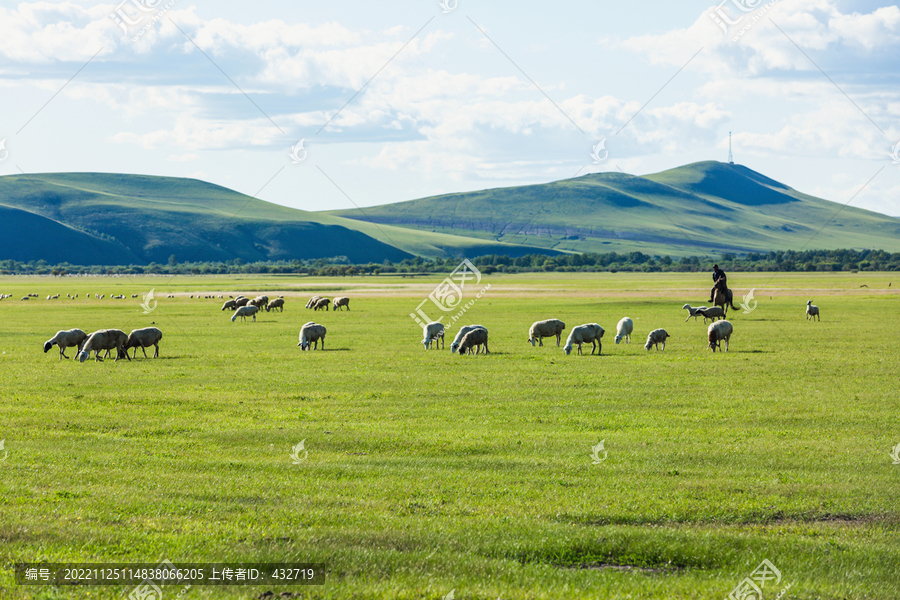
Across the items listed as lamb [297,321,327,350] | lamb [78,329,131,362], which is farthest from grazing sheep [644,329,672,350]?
lamb [78,329,131,362]

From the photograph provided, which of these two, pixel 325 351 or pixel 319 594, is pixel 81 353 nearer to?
pixel 325 351

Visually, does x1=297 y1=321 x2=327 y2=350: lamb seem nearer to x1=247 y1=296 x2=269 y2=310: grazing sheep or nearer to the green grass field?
the green grass field

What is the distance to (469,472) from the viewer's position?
1445 cm

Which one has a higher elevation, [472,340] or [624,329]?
[624,329]

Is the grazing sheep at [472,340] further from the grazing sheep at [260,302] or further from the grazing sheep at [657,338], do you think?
the grazing sheep at [260,302]

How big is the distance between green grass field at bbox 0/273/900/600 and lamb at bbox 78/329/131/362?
6.16 ft

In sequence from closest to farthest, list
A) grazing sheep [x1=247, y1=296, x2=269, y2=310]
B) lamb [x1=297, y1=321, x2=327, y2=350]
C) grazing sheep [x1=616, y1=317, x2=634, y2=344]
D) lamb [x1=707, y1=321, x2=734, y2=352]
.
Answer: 1. lamb [x1=707, y1=321, x2=734, y2=352]
2. lamb [x1=297, y1=321, x2=327, y2=350]
3. grazing sheep [x1=616, y1=317, x2=634, y2=344]
4. grazing sheep [x1=247, y1=296, x2=269, y2=310]

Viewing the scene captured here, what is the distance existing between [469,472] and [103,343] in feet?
75.9

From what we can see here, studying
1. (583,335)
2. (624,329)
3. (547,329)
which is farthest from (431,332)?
(624,329)

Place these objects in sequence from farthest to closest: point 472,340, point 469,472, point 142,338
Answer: point 472,340
point 142,338
point 469,472

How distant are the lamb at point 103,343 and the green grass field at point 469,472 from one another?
1878 millimetres

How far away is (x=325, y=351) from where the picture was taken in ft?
118

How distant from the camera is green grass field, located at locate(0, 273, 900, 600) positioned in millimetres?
9805

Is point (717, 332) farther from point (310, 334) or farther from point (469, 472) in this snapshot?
point (469, 472)
